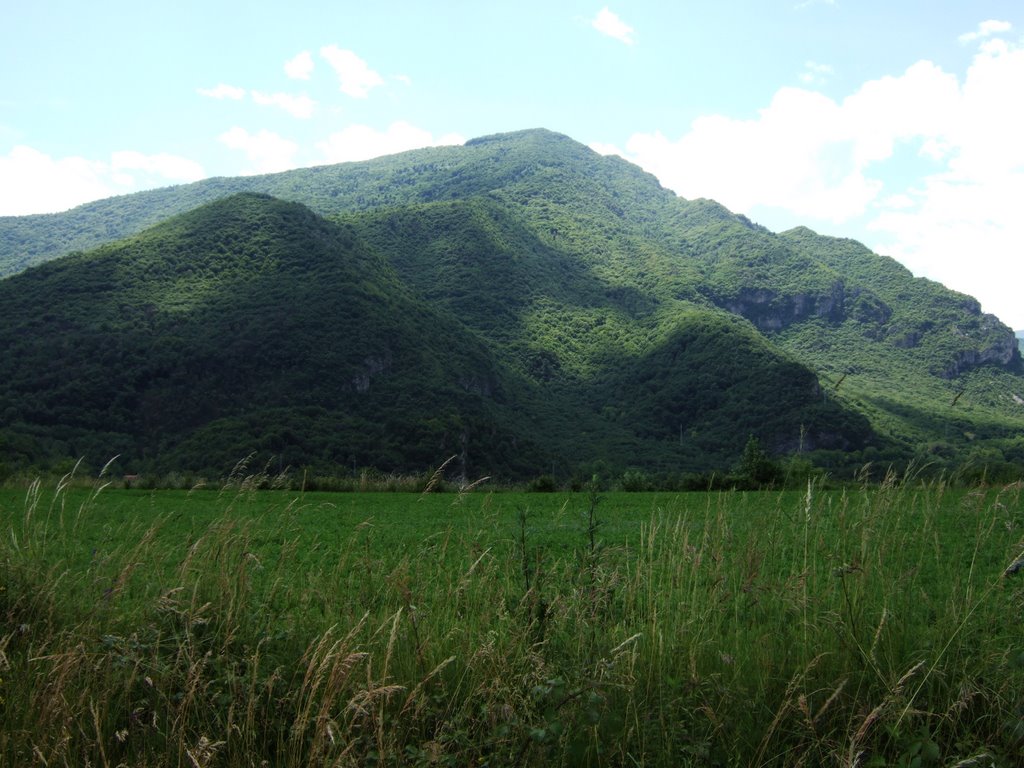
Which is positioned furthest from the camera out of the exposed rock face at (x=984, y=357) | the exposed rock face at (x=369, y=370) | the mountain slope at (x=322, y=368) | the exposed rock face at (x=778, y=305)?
the exposed rock face at (x=778, y=305)

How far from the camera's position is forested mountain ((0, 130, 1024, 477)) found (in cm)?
5862

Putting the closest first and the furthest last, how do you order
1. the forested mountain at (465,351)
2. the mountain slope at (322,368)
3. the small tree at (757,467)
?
the small tree at (757,467)
the mountain slope at (322,368)
the forested mountain at (465,351)

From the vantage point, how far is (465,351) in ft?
301

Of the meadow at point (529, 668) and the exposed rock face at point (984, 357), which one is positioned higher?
the meadow at point (529, 668)

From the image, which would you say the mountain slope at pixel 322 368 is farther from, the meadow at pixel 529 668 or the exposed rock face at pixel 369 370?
the meadow at pixel 529 668

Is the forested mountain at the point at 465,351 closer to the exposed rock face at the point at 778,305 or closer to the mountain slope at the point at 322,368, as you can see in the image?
the mountain slope at the point at 322,368

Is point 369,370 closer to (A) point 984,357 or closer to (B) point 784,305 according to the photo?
(B) point 784,305

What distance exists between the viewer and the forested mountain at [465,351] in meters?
58.6

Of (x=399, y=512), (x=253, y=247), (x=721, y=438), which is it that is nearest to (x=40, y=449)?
(x=399, y=512)

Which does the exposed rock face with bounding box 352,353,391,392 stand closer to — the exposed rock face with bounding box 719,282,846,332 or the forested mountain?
the forested mountain

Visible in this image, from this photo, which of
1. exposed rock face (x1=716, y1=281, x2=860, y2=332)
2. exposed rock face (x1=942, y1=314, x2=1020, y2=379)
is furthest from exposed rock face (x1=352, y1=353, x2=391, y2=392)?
exposed rock face (x1=942, y1=314, x2=1020, y2=379)

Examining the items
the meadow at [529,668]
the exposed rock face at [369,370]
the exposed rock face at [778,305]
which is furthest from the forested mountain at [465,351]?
the meadow at [529,668]

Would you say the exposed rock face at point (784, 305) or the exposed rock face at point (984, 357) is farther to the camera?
the exposed rock face at point (784, 305)

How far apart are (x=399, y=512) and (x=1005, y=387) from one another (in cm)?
13185
